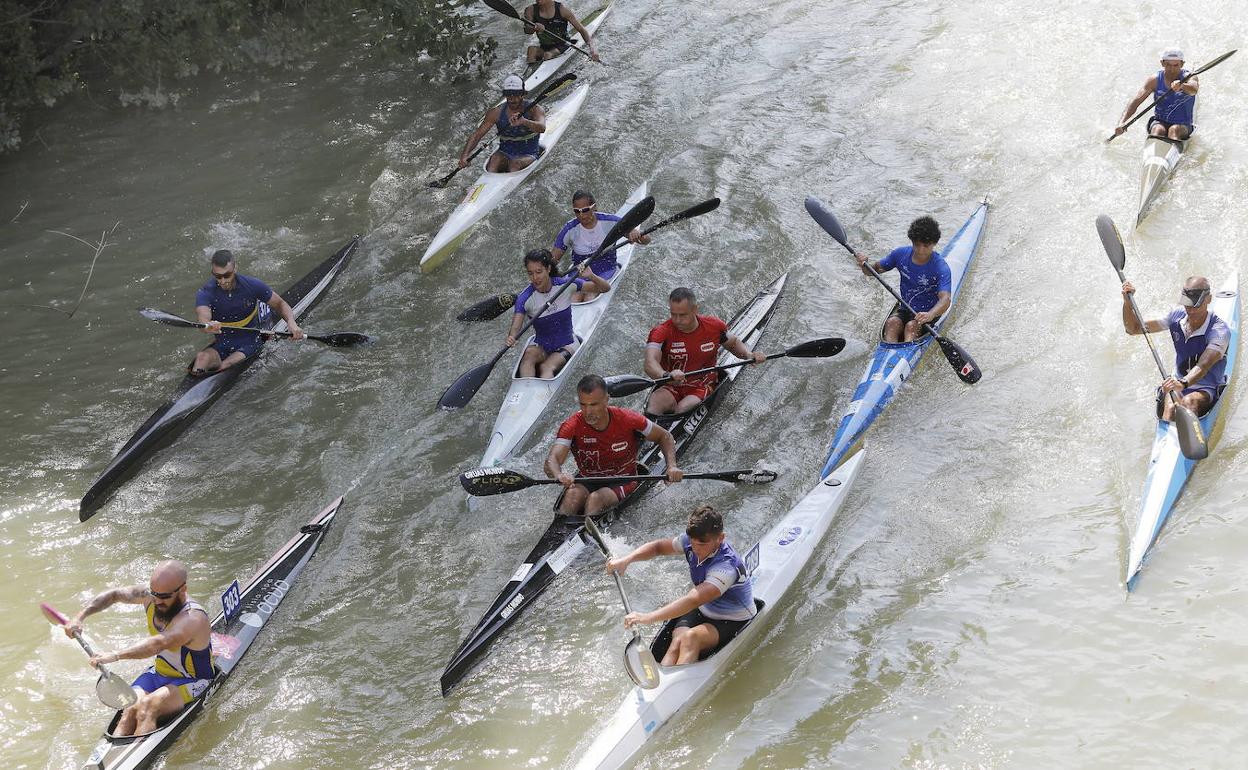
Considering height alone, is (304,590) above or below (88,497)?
below

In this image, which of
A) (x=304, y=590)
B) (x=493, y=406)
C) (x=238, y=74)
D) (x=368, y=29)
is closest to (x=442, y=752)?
(x=304, y=590)

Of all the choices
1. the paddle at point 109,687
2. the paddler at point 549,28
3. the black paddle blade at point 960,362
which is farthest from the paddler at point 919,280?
the paddler at point 549,28

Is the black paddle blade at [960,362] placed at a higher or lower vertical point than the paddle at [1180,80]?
lower

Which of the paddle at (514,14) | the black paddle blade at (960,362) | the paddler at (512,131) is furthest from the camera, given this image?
the paddle at (514,14)

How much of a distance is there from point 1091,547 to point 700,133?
7572 millimetres

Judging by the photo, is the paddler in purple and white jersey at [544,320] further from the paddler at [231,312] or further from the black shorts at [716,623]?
the black shorts at [716,623]

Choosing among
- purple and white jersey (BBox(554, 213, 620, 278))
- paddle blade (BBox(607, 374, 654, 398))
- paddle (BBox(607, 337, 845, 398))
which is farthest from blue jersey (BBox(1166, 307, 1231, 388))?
purple and white jersey (BBox(554, 213, 620, 278))

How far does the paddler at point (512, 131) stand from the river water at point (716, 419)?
0.44 meters

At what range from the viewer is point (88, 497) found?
7777 mm

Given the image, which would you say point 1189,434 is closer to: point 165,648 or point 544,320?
point 544,320

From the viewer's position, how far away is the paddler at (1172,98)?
10.4 meters

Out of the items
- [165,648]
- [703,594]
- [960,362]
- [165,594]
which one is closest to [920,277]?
[960,362]

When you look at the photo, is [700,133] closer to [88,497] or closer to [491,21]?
[491,21]

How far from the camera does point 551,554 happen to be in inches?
272
